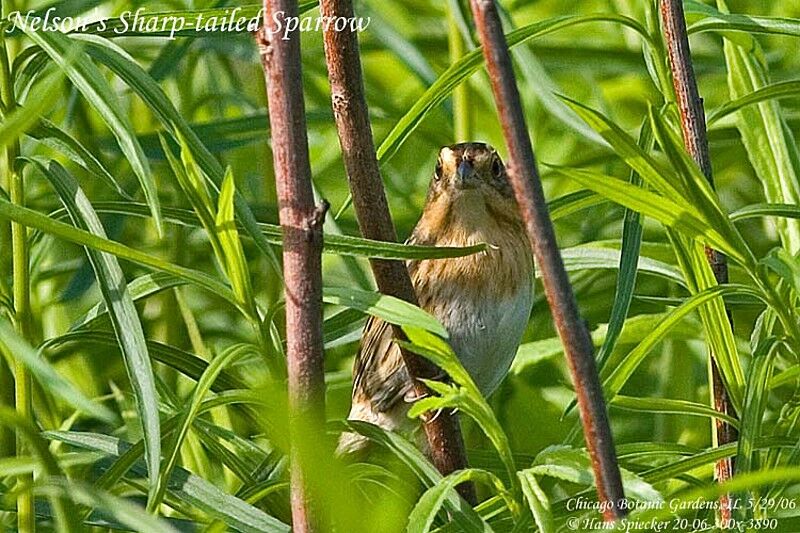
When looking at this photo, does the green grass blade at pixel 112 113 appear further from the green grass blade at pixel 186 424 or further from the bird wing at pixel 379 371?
the bird wing at pixel 379 371

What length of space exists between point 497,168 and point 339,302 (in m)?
1.22

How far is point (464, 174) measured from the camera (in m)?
2.32

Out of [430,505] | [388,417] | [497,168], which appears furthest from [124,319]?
[497,168]

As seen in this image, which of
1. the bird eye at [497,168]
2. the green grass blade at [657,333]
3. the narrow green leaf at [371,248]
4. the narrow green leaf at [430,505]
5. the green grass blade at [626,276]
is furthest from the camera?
the bird eye at [497,168]

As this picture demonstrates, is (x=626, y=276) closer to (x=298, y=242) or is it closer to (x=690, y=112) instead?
(x=690, y=112)

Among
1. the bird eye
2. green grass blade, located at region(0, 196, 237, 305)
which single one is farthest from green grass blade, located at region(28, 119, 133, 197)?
the bird eye

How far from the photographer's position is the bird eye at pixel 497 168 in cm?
240

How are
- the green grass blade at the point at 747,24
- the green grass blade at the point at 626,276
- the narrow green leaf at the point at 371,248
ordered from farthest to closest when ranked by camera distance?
the green grass blade at the point at 747,24, the green grass blade at the point at 626,276, the narrow green leaf at the point at 371,248

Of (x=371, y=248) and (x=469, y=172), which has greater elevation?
(x=469, y=172)

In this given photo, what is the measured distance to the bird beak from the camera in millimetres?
2311

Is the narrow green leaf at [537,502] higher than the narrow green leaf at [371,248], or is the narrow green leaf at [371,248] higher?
the narrow green leaf at [371,248]

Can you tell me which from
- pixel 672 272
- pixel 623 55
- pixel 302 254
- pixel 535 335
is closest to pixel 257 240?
pixel 302 254

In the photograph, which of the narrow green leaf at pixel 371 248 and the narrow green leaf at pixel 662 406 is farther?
the narrow green leaf at pixel 662 406

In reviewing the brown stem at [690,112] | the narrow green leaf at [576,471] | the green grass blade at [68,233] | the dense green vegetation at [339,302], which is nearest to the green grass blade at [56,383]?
the dense green vegetation at [339,302]
